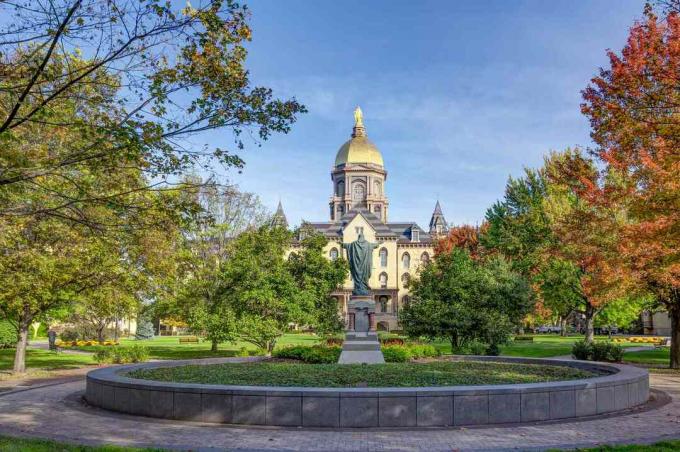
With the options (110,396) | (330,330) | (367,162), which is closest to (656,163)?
(110,396)

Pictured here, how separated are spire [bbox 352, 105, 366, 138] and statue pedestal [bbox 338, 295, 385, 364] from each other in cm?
9244

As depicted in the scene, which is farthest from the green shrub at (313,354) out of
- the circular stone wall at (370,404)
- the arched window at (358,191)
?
the arched window at (358,191)

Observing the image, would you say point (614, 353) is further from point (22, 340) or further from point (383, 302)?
point (383, 302)

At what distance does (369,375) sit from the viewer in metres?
14.5

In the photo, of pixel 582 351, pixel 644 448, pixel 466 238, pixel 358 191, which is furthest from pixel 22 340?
pixel 358 191

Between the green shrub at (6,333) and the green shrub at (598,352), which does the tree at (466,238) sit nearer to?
the green shrub at (598,352)

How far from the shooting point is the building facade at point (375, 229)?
278 feet

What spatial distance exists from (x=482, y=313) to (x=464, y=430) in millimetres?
18937

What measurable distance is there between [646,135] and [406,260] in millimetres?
74763

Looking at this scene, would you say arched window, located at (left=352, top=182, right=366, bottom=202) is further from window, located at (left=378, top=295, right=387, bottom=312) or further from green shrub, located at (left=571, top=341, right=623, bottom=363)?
green shrub, located at (left=571, top=341, right=623, bottom=363)

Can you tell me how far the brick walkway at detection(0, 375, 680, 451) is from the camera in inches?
365

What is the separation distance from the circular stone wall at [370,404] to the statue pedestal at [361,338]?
28.2 feet

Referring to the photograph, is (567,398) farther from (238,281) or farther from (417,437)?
(238,281)

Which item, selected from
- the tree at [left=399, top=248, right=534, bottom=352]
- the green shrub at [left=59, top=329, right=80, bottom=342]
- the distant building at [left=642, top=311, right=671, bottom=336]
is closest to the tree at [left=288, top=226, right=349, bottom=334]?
the tree at [left=399, top=248, right=534, bottom=352]
